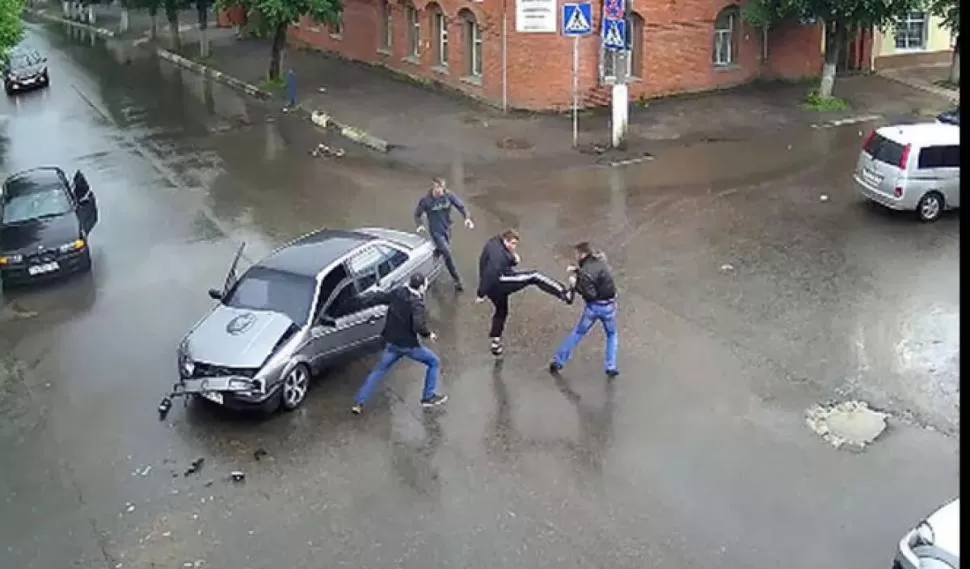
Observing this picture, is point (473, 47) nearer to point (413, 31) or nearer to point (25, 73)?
point (413, 31)

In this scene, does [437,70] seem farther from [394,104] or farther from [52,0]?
[52,0]

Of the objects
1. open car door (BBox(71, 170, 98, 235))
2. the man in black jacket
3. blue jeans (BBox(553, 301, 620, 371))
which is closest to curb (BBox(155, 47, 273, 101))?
open car door (BBox(71, 170, 98, 235))

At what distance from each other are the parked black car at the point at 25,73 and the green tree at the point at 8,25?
46.8 feet

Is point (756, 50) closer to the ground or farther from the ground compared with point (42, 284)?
farther from the ground

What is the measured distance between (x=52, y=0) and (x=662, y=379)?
229 feet

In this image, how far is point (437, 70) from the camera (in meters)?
32.3

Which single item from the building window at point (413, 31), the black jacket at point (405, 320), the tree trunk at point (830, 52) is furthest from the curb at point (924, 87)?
the black jacket at point (405, 320)

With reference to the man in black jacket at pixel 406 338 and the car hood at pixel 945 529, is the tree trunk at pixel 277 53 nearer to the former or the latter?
the man in black jacket at pixel 406 338

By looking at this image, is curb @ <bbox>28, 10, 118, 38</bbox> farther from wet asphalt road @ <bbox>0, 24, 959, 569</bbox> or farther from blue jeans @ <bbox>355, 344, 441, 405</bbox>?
blue jeans @ <bbox>355, 344, 441, 405</bbox>

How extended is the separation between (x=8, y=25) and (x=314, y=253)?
12.3 m

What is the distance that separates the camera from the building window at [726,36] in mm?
30125

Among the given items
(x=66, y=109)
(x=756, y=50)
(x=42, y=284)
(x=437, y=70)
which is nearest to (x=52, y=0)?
(x=66, y=109)

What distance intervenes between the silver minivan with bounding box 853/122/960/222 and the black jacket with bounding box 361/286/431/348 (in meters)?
9.92

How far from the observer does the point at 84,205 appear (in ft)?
66.1
